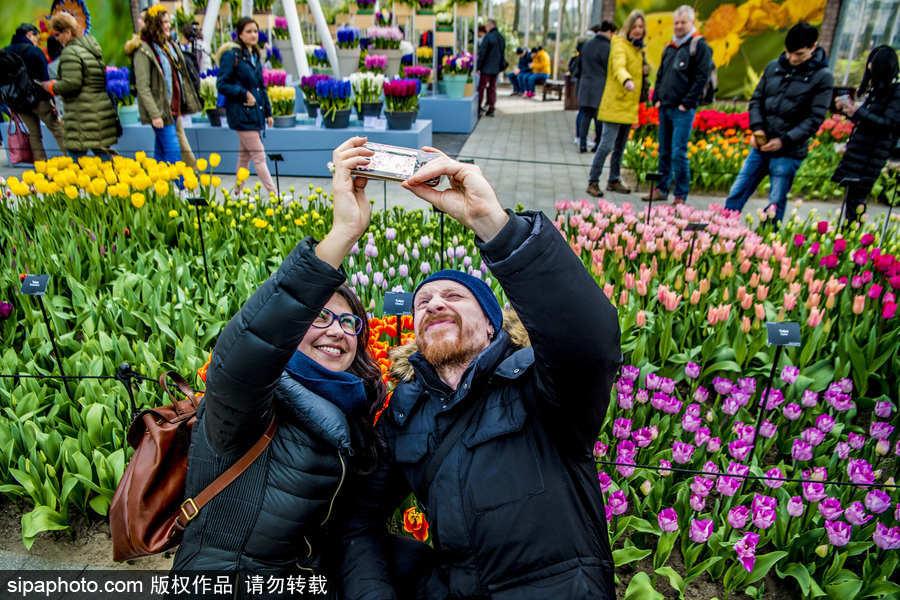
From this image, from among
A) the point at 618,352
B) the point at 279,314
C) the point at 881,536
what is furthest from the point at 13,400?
the point at 881,536

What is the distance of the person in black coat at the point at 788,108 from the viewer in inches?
177

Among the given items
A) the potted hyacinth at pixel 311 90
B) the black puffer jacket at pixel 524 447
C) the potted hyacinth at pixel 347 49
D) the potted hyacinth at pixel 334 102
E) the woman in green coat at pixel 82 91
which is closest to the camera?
the black puffer jacket at pixel 524 447

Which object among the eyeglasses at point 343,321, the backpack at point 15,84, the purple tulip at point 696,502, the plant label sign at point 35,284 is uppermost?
the backpack at point 15,84

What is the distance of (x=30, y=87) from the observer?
622 cm

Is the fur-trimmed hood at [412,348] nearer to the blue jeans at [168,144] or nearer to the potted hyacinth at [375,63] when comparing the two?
the blue jeans at [168,144]

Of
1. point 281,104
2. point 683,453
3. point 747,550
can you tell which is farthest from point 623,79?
point 747,550

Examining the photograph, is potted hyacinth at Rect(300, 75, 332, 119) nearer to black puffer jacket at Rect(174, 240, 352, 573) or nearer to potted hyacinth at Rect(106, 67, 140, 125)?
potted hyacinth at Rect(106, 67, 140, 125)

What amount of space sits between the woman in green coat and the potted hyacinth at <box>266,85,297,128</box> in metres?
2.27

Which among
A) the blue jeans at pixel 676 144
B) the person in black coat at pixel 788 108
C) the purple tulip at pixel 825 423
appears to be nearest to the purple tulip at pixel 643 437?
the purple tulip at pixel 825 423

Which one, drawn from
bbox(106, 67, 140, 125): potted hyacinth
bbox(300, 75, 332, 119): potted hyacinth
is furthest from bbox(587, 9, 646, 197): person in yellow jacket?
bbox(106, 67, 140, 125): potted hyacinth

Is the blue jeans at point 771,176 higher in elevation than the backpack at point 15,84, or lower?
lower

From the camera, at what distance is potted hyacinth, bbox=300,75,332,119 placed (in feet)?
24.4

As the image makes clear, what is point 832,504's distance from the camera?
70.9 inches

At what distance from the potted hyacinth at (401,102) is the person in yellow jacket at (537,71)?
11.3 meters
